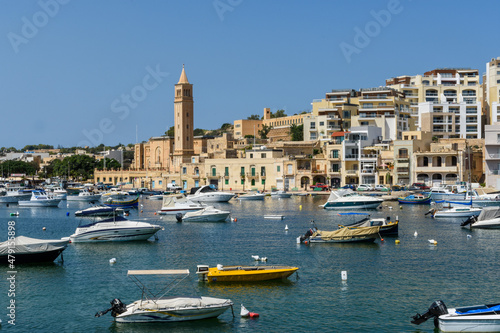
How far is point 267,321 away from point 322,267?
31.7 feet

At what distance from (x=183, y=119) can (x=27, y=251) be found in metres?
89.8

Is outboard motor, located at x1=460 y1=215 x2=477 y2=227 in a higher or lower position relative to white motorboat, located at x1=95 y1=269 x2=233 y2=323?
higher

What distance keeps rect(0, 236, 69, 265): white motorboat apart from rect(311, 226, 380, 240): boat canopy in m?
16.2

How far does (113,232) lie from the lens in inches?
1607

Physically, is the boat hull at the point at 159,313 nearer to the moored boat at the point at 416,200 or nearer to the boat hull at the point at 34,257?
the boat hull at the point at 34,257

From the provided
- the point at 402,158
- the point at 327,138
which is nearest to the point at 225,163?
the point at 327,138

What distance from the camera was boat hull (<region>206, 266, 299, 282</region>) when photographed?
92.0 feet

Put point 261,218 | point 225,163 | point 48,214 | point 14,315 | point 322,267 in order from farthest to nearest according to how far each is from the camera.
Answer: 1. point 225,163
2. point 48,214
3. point 261,218
4. point 322,267
5. point 14,315

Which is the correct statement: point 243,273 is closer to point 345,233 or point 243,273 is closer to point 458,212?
point 345,233

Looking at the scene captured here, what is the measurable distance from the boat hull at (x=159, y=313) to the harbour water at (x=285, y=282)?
0.83 ft

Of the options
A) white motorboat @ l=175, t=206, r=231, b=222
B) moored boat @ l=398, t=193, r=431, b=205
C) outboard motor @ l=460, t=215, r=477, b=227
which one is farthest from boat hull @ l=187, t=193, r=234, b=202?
outboard motor @ l=460, t=215, r=477, b=227

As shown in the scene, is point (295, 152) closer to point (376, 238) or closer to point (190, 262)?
point (376, 238)

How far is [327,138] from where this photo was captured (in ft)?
350

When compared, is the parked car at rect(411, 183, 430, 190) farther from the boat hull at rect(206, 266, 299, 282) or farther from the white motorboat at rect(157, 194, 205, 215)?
the boat hull at rect(206, 266, 299, 282)
